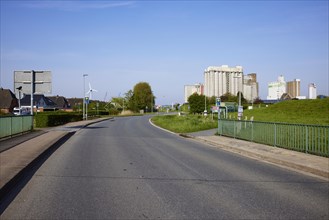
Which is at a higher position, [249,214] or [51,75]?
[51,75]

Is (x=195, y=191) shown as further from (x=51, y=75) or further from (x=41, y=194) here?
(x=51, y=75)

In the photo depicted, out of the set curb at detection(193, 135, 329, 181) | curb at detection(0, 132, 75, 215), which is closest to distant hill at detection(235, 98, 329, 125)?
curb at detection(193, 135, 329, 181)

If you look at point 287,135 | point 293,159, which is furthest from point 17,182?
point 287,135

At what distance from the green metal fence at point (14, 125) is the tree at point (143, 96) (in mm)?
103258

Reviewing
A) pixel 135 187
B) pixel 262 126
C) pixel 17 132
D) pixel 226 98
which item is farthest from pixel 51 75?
pixel 226 98

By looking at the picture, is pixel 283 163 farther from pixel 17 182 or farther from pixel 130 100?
pixel 130 100

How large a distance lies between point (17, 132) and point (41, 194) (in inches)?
668

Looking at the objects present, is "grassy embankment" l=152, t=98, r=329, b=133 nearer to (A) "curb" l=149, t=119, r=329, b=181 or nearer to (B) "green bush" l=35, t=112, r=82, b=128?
(B) "green bush" l=35, t=112, r=82, b=128

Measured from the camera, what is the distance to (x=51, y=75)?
33188mm

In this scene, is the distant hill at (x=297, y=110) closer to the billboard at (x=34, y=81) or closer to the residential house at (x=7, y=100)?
the billboard at (x=34, y=81)

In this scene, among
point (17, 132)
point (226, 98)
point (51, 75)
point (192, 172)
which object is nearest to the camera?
point (192, 172)

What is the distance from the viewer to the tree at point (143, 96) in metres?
135

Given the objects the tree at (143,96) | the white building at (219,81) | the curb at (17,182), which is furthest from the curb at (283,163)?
A: the tree at (143,96)

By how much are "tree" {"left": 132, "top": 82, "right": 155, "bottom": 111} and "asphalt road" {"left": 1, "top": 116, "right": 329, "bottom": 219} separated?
391ft
